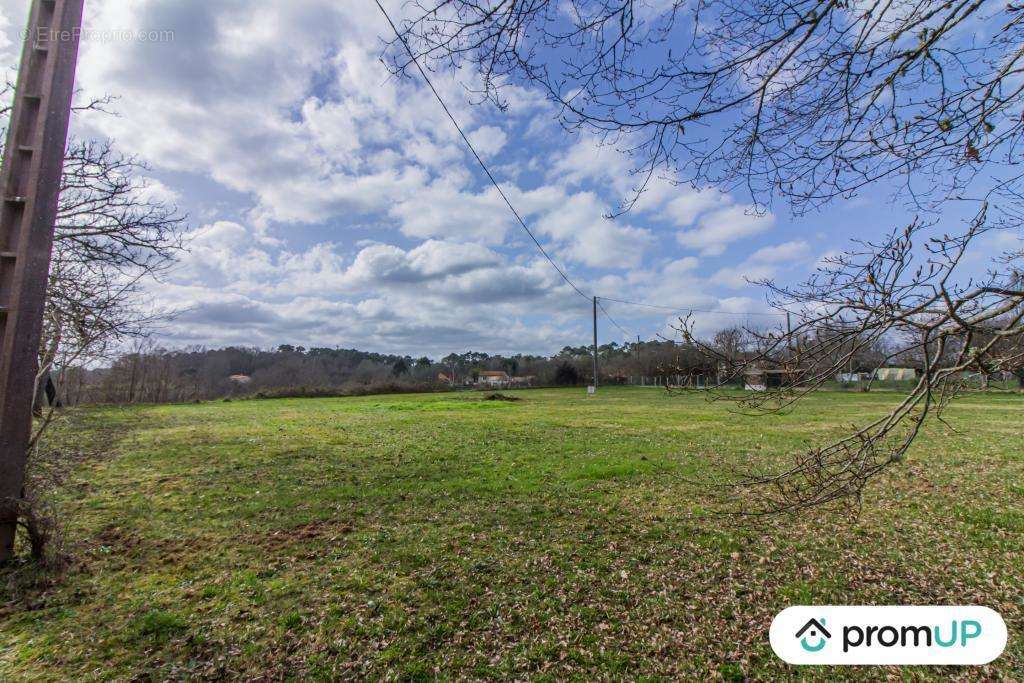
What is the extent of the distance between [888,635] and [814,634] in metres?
0.68

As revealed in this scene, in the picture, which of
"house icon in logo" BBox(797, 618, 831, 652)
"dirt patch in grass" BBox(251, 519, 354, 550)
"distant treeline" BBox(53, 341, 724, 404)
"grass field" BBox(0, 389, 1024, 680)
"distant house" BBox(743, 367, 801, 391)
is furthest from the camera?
"distant treeline" BBox(53, 341, 724, 404)

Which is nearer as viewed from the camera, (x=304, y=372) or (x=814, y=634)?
(x=814, y=634)

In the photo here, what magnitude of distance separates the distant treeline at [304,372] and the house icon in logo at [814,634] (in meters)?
2.69

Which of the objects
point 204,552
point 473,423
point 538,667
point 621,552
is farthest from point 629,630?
point 473,423

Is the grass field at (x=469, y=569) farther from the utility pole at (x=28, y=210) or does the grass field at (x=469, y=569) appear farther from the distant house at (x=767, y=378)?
the distant house at (x=767, y=378)

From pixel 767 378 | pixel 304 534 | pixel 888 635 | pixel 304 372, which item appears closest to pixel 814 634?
pixel 888 635

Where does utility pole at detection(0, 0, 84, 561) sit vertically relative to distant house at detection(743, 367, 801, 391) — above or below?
above

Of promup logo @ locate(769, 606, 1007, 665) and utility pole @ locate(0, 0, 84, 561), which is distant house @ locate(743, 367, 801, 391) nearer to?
promup logo @ locate(769, 606, 1007, 665)

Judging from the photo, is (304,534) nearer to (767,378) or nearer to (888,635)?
(767,378)

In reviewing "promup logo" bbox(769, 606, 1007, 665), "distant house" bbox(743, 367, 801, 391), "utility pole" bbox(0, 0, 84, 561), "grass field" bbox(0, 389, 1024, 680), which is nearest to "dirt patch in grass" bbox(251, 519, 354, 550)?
"grass field" bbox(0, 389, 1024, 680)

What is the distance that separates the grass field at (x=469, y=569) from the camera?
3.90 meters

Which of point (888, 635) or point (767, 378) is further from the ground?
point (767, 378)

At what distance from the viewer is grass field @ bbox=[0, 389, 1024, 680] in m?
3.90

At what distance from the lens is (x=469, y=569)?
5.54 meters
